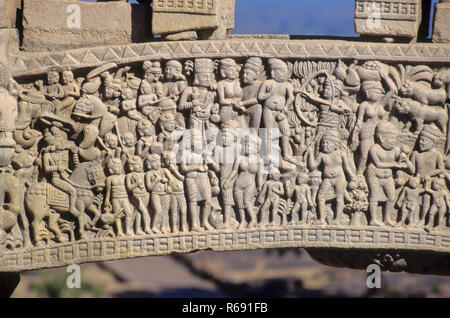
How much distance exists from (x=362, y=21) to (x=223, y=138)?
48.1 inches

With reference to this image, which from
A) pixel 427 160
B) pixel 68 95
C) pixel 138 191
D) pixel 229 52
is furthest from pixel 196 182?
pixel 427 160

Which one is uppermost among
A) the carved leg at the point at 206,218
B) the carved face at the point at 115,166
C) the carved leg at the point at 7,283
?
the carved face at the point at 115,166

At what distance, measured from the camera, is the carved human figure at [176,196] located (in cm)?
665

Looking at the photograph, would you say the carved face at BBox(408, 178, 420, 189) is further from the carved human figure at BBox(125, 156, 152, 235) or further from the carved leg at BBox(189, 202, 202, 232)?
the carved human figure at BBox(125, 156, 152, 235)

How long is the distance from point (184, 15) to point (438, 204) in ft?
7.06

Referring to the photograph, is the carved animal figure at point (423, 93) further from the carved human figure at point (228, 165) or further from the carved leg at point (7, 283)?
the carved leg at point (7, 283)

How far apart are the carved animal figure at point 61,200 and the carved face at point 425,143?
2.16 meters

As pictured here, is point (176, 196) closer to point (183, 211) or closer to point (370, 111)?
point (183, 211)

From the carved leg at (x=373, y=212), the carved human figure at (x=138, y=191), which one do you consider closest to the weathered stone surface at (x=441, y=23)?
the carved leg at (x=373, y=212)

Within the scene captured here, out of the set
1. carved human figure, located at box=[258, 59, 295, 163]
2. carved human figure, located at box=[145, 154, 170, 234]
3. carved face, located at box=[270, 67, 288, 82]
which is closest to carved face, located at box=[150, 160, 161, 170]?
carved human figure, located at box=[145, 154, 170, 234]

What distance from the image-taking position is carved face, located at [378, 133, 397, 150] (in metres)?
6.64

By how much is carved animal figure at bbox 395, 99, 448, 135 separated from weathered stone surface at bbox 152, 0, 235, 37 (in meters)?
1.36

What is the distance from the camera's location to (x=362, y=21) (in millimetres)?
6613
